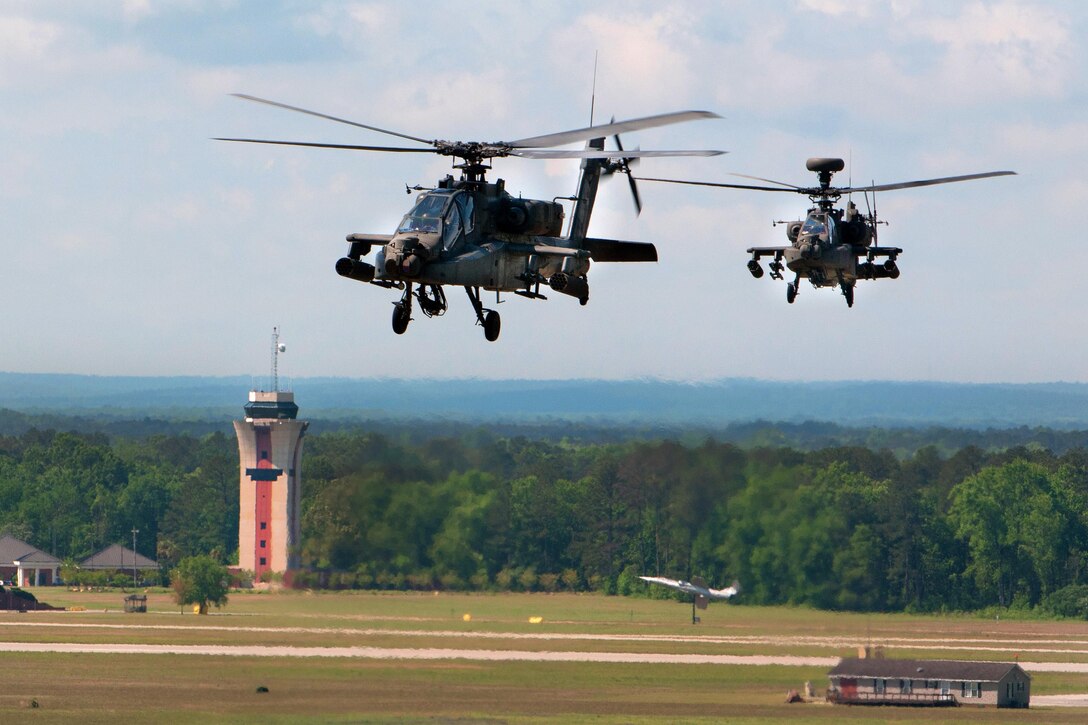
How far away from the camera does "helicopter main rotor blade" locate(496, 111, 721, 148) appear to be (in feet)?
134

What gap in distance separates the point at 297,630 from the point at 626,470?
2343 centimetres

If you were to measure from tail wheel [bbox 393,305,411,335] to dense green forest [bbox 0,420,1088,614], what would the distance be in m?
38.2

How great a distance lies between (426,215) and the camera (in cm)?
4597

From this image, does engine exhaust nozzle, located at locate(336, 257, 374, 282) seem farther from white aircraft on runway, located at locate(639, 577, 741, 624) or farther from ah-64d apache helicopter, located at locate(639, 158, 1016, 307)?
white aircraft on runway, located at locate(639, 577, 741, 624)

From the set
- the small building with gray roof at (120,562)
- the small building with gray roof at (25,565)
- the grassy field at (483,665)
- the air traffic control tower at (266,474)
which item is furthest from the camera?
the small building with gray roof at (25,565)

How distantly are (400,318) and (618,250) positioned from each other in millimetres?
7675

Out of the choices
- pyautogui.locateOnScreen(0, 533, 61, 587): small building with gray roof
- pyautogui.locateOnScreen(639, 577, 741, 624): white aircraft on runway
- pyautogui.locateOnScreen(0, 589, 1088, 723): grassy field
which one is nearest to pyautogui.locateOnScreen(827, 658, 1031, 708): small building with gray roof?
pyautogui.locateOnScreen(0, 589, 1088, 723): grassy field

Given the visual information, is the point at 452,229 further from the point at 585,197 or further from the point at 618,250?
the point at 585,197

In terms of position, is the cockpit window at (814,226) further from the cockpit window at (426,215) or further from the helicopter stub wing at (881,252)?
the cockpit window at (426,215)

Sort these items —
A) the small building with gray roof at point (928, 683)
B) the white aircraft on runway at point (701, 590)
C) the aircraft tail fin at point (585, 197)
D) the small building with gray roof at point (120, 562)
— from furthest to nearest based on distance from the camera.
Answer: the small building with gray roof at point (120, 562)
the white aircraft on runway at point (701, 590)
the small building with gray roof at point (928, 683)
the aircraft tail fin at point (585, 197)

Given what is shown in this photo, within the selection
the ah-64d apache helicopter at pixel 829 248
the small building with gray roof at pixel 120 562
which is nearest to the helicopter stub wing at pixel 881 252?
the ah-64d apache helicopter at pixel 829 248

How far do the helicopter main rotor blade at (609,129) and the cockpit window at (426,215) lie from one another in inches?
83.6

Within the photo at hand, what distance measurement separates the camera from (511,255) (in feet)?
154

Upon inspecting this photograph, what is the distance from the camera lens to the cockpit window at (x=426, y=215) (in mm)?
45750
